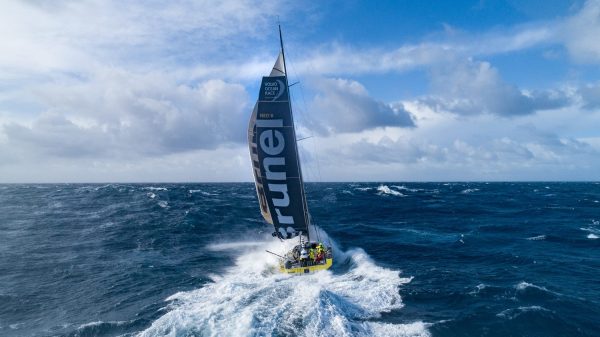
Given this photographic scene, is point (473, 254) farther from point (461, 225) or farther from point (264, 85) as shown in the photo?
point (264, 85)

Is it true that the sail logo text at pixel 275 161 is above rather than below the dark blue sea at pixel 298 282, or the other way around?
above

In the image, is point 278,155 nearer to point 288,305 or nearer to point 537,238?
point 288,305

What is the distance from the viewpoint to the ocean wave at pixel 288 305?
1678 centimetres

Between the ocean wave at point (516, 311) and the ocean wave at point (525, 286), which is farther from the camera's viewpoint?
the ocean wave at point (525, 286)

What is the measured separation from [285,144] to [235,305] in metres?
11.2

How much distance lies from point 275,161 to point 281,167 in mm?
610

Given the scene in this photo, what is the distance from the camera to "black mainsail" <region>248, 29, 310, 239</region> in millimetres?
25016

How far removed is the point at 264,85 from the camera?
2478 cm

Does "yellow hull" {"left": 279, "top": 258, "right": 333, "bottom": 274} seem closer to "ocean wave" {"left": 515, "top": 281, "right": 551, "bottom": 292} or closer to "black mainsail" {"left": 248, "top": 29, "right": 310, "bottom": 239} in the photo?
"black mainsail" {"left": 248, "top": 29, "right": 310, "bottom": 239}

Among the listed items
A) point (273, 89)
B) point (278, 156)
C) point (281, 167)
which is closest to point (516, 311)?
point (281, 167)

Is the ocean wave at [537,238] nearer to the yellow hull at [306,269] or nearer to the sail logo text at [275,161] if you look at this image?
the yellow hull at [306,269]

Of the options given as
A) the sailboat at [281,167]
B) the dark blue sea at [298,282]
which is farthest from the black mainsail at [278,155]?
the dark blue sea at [298,282]

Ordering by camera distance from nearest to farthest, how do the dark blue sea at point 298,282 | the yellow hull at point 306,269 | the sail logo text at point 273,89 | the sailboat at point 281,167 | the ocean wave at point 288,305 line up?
the ocean wave at point 288,305 < the dark blue sea at point 298,282 < the yellow hull at point 306,269 < the sail logo text at point 273,89 < the sailboat at point 281,167

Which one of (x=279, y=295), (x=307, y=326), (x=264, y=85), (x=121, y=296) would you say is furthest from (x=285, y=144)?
(x=121, y=296)
